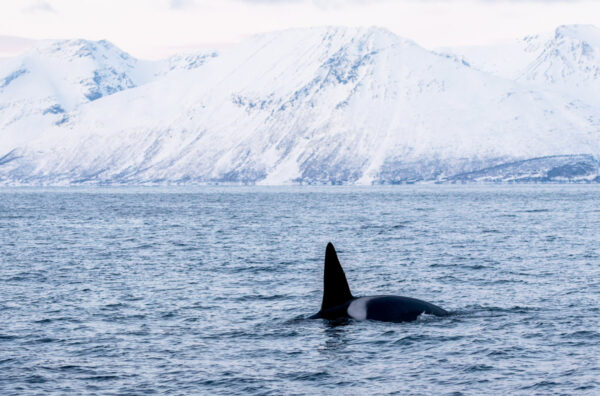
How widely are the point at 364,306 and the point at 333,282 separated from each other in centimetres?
158

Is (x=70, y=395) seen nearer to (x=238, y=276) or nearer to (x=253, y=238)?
(x=238, y=276)

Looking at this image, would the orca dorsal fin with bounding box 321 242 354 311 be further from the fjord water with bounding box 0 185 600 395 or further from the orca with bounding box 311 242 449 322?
the fjord water with bounding box 0 185 600 395

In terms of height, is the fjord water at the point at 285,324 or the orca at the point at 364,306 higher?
the orca at the point at 364,306

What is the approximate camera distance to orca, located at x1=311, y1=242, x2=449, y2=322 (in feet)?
99.3

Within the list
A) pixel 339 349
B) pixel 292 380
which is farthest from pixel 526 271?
pixel 292 380

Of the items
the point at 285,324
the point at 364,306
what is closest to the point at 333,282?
the point at 364,306

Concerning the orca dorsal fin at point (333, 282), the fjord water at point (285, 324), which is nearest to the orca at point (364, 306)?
the orca dorsal fin at point (333, 282)

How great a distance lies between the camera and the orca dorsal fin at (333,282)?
29672 millimetres

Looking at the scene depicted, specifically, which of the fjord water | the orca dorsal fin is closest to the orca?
the orca dorsal fin

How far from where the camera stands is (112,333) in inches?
1192

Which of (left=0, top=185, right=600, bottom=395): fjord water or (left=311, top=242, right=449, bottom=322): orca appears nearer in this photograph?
(left=0, top=185, right=600, bottom=395): fjord water

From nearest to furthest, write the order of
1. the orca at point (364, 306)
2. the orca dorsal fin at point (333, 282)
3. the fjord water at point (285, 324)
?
the fjord water at point (285, 324) → the orca dorsal fin at point (333, 282) → the orca at point (364, 306)

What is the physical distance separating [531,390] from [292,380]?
641 centimetres

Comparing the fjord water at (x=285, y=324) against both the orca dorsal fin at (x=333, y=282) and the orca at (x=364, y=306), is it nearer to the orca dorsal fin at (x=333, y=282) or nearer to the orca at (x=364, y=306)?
the orca at (x=364, y=306)
